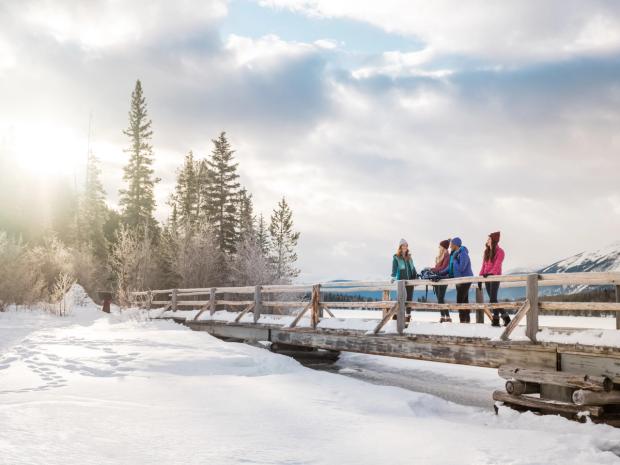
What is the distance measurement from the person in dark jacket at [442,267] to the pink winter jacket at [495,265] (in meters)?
0.82

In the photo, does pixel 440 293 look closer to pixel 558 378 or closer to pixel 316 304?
pixel 558 378

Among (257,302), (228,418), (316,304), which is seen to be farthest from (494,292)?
(257,302)

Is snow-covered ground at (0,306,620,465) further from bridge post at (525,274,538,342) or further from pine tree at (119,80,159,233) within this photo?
pine tree at (119,80,159,233)

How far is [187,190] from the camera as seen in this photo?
48.4 m

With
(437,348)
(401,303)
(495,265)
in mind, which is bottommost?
(437,348)

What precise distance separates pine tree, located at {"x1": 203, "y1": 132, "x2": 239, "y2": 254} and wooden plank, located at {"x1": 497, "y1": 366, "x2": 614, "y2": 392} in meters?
33.4

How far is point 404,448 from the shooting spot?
5.68m

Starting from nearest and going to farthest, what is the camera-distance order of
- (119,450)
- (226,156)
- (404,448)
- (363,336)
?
(119,450) → (404,448) → (363,336) → (226,156)

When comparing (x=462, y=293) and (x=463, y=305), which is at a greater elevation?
(x=462, y=293)

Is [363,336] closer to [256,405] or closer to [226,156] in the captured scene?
[256,405]

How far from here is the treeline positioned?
26.4 metres

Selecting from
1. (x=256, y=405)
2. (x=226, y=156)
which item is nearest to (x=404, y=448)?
(x=256, y=405)

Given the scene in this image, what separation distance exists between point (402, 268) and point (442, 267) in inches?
42.7

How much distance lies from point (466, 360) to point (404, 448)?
389 centimetres
